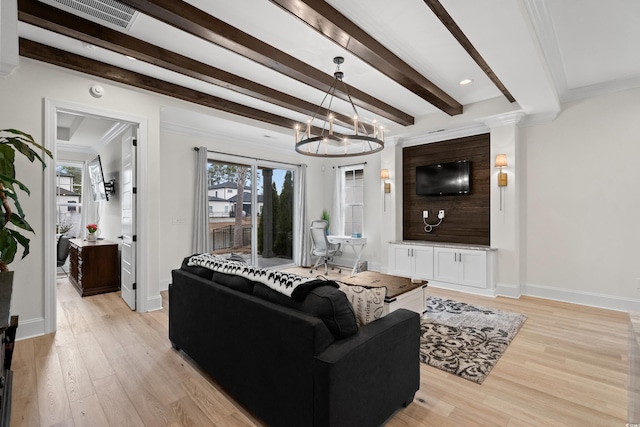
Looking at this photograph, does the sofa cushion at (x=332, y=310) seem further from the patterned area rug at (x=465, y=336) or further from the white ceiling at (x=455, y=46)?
the white ceiling at (x=455, y=46)

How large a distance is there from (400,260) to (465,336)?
2.51 metres

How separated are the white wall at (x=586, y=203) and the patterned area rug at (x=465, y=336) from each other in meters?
1.29

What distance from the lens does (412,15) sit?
2.61 meters

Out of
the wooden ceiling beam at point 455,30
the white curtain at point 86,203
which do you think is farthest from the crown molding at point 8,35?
the white curtain at point 86,203

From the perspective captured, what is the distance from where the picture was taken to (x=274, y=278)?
1881mm

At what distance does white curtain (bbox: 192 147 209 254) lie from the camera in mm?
5219

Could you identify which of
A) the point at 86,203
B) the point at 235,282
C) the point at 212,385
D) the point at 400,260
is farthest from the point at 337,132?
the point at 86,203

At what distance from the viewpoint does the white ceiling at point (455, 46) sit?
2.49 m

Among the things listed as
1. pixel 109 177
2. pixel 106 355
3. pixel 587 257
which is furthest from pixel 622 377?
pixel 109 177

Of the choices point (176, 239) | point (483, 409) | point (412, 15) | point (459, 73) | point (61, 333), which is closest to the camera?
point (483, 409)

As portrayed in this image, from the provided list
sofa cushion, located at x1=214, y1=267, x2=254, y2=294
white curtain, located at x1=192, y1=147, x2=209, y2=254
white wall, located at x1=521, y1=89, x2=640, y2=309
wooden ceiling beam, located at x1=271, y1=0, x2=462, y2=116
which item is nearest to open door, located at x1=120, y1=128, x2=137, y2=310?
white curtain, located at x1=192, y1=147, x2=209, y2=254

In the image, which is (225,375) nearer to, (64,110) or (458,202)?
(64,110)

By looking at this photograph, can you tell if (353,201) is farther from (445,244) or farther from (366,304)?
(366,304)

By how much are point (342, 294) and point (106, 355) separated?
240cm
